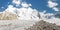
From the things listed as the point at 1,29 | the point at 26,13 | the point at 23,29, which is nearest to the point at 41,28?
the point at 23,29

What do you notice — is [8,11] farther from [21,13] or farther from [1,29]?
[1,29]

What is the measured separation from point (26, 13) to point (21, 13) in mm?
300

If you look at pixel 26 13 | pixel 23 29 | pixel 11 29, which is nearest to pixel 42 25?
pixel 23 29

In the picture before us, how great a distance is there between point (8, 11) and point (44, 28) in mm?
6759

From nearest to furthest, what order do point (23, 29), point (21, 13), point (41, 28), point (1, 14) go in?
point (41, 28) < point (23, 29) < point (21, 13) < point (1, 14)

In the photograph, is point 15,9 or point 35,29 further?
point 15,9

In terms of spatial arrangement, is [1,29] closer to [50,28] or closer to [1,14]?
[50,28]

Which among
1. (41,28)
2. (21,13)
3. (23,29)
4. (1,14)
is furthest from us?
(1,14)

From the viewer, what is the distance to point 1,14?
12258 millimetres

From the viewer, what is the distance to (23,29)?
5.89 m

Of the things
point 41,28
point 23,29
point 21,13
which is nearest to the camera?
point 41,28

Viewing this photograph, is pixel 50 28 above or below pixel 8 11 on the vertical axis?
below

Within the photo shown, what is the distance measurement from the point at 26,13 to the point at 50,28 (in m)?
6.04

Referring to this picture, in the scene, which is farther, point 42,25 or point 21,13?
point 21,13
